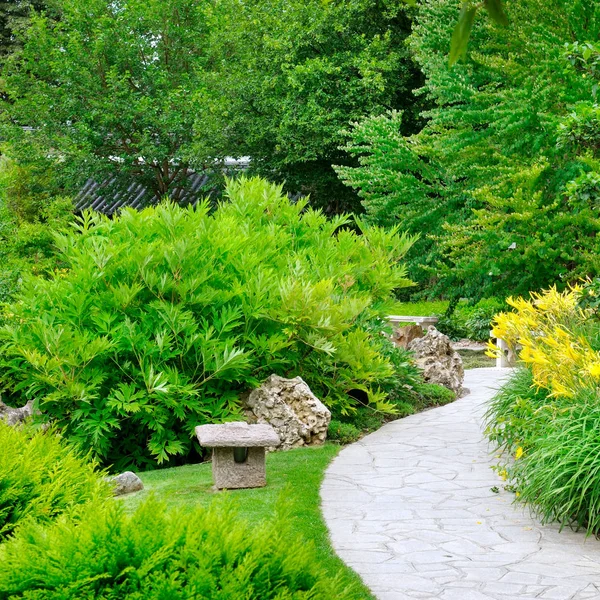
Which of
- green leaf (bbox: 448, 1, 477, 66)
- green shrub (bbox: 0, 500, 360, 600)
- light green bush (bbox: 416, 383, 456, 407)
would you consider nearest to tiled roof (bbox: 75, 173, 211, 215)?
light green bush (bbox: 416, 383, 456, 407)

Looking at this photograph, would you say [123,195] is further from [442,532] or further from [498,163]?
[442,532]

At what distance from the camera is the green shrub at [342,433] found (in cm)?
911

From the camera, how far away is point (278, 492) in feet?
22.9

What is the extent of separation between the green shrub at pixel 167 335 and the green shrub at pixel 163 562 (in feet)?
16.9

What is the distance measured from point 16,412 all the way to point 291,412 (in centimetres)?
294

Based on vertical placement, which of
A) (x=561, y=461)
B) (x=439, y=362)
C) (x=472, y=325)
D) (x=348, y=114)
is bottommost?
(x=472, y=325)

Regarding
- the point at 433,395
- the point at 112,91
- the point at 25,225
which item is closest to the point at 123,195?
the point at 112,91

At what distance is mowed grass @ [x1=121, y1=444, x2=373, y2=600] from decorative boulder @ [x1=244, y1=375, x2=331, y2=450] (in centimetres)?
18

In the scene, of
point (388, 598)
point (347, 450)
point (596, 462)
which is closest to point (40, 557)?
point (388, 598)

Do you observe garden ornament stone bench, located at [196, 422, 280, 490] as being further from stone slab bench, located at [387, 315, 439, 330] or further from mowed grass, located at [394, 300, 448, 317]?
mowed grass, located at [394, 300, 448, 317]

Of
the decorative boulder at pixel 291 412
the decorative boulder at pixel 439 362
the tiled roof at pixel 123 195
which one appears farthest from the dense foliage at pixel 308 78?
the decorative boulder at pixel 291 412

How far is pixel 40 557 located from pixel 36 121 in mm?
24034

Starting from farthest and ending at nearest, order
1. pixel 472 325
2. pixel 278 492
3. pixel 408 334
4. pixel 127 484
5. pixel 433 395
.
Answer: pixel 472 325 → pixel 408 334 → pixel 433 395 → pixel 127 484 → pixel 278 492

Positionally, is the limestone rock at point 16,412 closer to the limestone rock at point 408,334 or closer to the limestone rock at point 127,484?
the limestone rock at point 127,484
